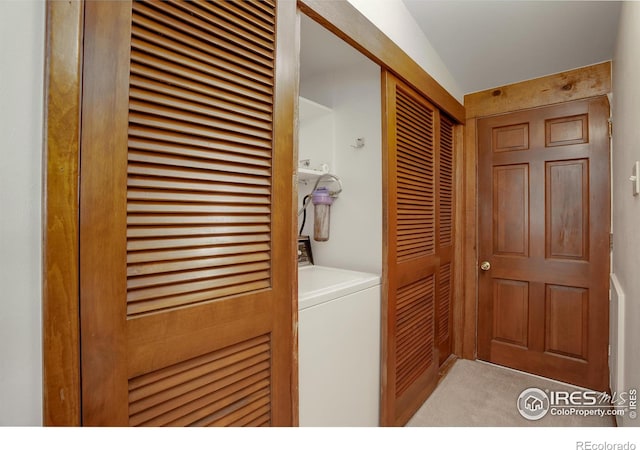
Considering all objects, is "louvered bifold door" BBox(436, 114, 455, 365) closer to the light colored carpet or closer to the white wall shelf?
the light colored carpet

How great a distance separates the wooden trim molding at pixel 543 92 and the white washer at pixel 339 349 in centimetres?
184

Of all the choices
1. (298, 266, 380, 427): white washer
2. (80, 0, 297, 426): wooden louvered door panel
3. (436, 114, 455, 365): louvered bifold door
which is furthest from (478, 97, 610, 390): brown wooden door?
(80, 0, 297, 426): wooden louvered door panel

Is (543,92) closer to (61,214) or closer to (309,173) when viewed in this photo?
(309,173)

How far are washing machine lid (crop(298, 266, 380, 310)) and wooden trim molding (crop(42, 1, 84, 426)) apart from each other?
0.68m

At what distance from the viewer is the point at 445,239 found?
2.32 metres

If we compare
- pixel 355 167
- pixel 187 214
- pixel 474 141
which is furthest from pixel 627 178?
pixel 187 214

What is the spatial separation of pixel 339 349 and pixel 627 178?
1553 millimetres

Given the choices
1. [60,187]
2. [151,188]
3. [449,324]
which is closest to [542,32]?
[449,324]

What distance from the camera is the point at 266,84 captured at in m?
0.93

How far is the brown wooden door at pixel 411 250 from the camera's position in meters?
1.54

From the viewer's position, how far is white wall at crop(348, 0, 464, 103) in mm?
1408

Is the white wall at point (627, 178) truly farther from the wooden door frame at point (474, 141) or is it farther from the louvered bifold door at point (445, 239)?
the louvered bifold door at point (445, 239)

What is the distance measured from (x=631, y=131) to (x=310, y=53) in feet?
5.10
